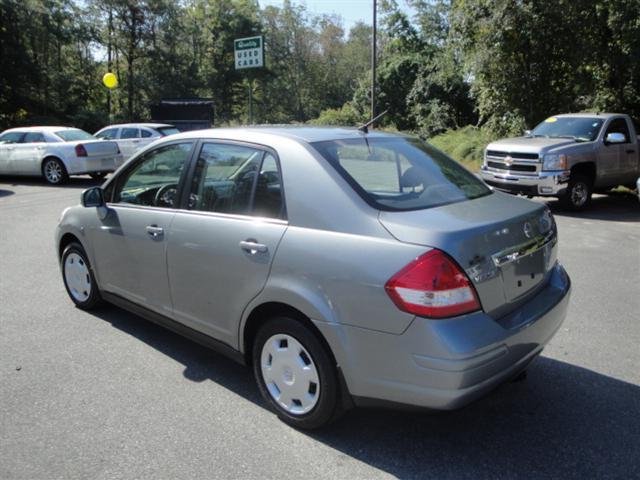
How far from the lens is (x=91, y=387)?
142 inches

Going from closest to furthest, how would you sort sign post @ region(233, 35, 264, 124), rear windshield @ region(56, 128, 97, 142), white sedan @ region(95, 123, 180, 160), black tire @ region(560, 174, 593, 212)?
black tire @ region(560, 174, 593, 212), rear windshield @ region(56, 128, 97, 142), sign post @ region(233, 35, 264, 124), white sedan @ region(95, 123, 180, 160)

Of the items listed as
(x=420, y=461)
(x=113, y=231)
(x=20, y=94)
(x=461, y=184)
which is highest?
(x=20, y=94)

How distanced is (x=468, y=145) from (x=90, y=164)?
39.8 feet

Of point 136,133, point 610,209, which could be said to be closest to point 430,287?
point 610,209

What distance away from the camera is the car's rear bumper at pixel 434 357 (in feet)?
8.16

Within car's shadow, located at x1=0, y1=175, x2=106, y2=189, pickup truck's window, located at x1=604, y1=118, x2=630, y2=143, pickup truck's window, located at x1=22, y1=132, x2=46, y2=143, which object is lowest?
car's shadow, located at x1=0, y1=175, x2=106, y2=189

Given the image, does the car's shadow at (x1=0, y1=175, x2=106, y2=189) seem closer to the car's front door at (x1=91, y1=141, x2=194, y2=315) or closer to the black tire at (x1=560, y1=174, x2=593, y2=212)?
the car's front door at (x1=91, y1=141, x2=194, y2=315)

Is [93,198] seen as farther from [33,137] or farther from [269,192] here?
[33,137]

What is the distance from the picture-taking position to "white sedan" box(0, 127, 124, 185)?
14.2 metres

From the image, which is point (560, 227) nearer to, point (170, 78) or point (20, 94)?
point (20, 94)

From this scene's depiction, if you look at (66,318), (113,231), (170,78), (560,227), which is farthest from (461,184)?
(170,78)

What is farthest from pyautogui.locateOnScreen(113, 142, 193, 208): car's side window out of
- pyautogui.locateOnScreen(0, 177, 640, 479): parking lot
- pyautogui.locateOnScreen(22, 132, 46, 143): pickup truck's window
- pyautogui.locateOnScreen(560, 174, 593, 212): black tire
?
pyautogui.locateOnScreen(22, 132, 46, 143): pickup truck's window

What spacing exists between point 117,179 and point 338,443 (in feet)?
9.16

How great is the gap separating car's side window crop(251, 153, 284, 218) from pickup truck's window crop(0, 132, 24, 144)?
1449 cm
